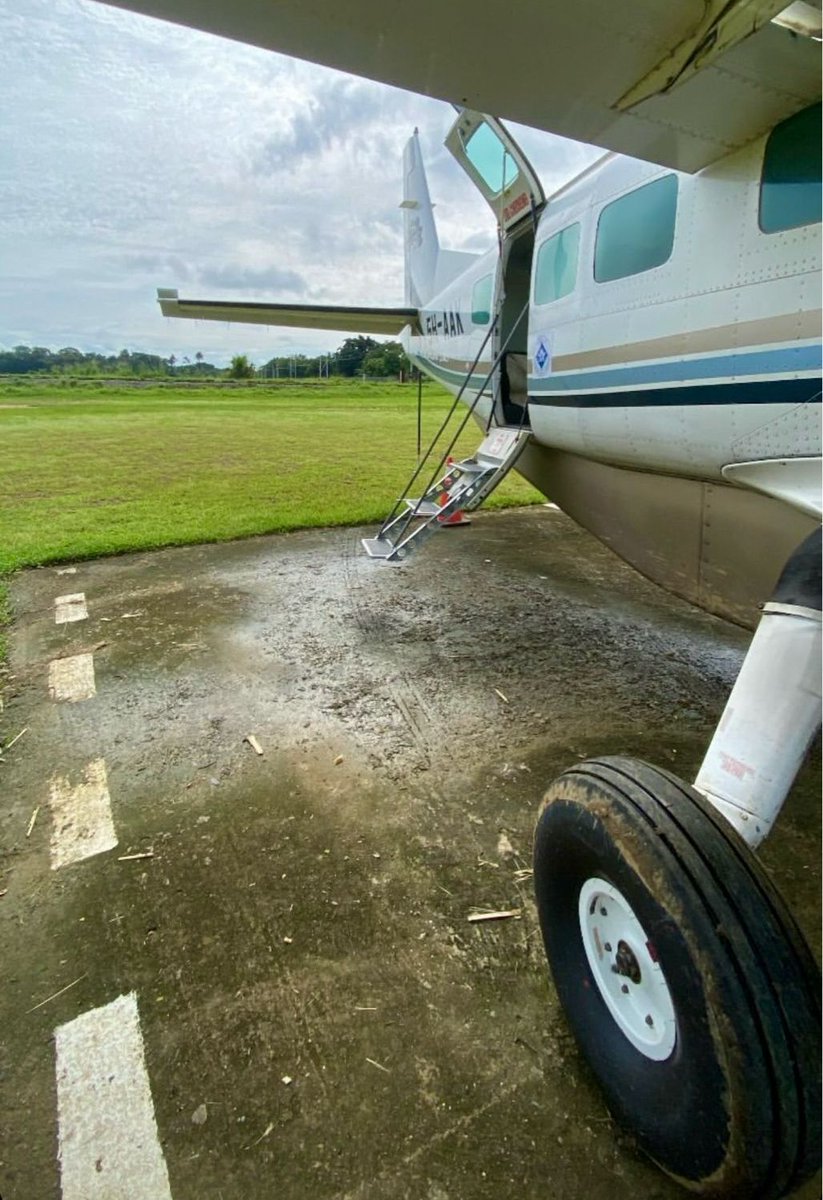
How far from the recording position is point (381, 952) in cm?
226

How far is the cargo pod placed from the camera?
4.39m

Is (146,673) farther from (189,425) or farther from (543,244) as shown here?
(189,425)

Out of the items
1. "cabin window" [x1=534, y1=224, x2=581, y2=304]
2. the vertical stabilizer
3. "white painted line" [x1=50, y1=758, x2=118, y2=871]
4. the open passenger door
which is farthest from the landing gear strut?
the vertical stabilizer

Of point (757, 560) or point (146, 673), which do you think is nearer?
point (757, 560)

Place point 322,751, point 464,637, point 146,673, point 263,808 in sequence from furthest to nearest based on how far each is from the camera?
point 464,637 < point 146,673 < point 322,751 < point 263,808

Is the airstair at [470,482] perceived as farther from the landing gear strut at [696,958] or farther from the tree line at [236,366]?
the tree line at [236,366]

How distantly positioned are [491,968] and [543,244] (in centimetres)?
403

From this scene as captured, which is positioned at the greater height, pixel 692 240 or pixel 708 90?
pixel 708 90

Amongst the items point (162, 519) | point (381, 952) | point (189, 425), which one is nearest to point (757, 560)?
point (381, 952)

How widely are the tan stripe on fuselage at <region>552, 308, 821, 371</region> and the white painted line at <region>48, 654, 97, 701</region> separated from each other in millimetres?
3802

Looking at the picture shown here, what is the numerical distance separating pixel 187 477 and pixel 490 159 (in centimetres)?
854

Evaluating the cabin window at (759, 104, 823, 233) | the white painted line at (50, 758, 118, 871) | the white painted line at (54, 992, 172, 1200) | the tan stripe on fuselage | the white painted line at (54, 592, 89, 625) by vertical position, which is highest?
the cabin window at (759, 104, 823, 233)

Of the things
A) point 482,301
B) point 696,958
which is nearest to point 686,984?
point 696,958

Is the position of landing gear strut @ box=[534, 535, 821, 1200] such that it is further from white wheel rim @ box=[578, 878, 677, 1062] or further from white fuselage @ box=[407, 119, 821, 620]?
white fuselage @ box=[407, 119, 821, 620]
